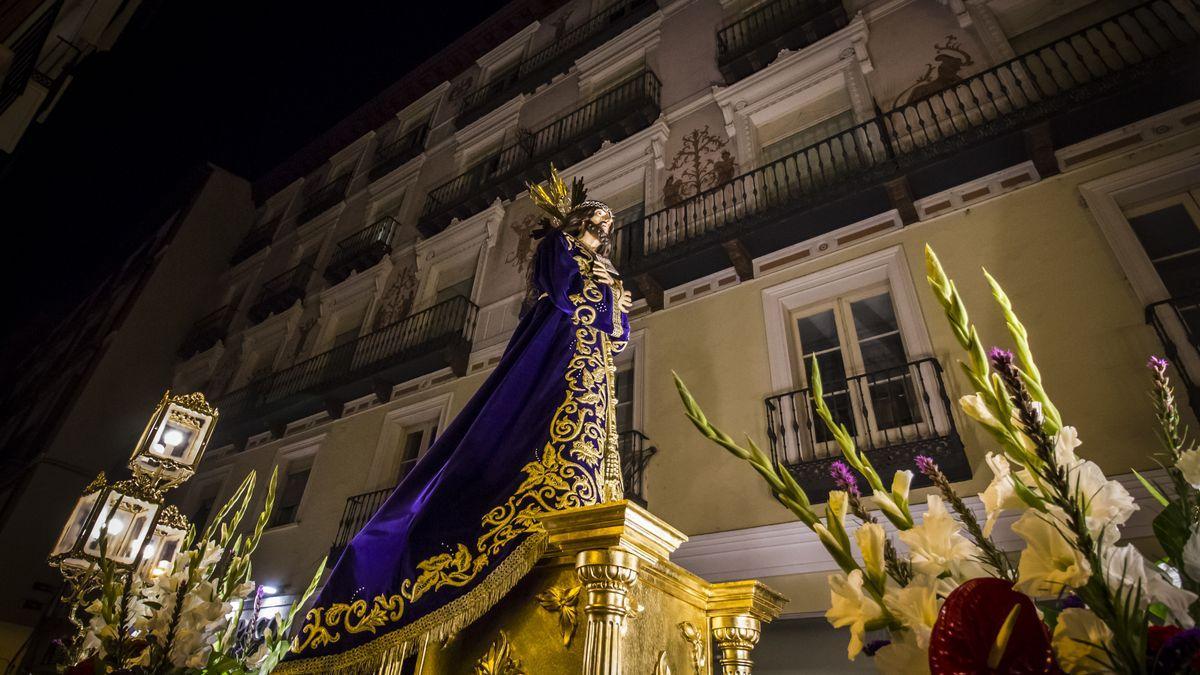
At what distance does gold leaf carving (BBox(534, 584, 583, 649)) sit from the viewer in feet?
4.98

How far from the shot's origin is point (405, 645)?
1.69 meters

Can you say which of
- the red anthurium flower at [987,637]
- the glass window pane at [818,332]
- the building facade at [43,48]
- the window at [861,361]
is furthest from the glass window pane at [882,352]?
the building facade at [43,48]

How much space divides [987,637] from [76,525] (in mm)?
5541

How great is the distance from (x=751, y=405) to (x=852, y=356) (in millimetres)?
1060

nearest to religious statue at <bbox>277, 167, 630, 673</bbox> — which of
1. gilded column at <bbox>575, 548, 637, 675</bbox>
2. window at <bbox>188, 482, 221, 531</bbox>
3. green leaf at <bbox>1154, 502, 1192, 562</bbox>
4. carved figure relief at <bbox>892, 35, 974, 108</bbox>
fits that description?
gilded column at <bbox>575, 548, 637, 675</bbox>

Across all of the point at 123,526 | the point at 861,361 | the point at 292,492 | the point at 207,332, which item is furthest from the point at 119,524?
the point at 207,332

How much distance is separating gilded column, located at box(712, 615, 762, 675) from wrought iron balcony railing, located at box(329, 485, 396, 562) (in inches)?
256

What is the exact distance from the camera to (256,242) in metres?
15.6

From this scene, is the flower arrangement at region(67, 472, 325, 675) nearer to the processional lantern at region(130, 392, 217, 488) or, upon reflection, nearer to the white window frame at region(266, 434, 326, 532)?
the processional lantern at region(130, 392, 217, 488)

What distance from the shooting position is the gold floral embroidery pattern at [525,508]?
174 centimetres

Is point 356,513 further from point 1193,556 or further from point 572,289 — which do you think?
point 1193,556

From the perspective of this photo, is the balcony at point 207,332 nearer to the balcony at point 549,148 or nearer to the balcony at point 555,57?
the balcony at point 549,148

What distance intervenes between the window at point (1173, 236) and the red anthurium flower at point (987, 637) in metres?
5.17

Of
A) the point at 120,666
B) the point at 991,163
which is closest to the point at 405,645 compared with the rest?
the point at 120,666
